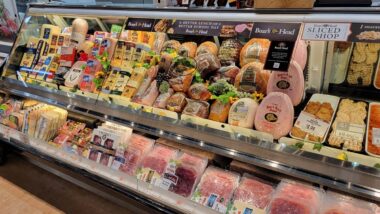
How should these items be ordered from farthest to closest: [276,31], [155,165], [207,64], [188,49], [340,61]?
[188,49], [207,64], [155,165], [340,61], [276,31]

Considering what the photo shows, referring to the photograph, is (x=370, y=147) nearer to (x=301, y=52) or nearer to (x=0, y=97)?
(x=301, y=52)

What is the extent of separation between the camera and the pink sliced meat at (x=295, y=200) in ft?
4.72

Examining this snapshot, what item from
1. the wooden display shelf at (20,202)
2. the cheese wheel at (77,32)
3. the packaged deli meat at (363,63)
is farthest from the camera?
the cheese wheel at (77,32)

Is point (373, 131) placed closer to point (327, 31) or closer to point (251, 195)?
point (327, 31)

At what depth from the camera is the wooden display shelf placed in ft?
7.53

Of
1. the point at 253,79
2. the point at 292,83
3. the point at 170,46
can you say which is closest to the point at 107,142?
the point at 170,46

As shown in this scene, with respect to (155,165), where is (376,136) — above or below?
above

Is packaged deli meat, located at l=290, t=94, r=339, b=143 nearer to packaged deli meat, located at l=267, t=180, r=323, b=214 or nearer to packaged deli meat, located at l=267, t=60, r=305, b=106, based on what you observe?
packaged deli meat, located at l=267, t=60, r=305, b=106

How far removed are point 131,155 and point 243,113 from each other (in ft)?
2.39

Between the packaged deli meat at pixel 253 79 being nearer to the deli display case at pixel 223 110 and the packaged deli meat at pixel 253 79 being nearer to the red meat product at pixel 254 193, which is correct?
the deli display case at pixel 223 110

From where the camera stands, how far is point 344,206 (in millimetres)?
1411

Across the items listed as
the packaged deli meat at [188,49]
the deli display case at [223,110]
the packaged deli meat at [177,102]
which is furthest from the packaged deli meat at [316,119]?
the packaged deli meat at [188,49]

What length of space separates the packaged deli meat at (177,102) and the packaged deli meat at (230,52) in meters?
0.35

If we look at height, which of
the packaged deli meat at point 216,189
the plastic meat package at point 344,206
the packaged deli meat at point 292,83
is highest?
the packaged deli meat at point 292,83
